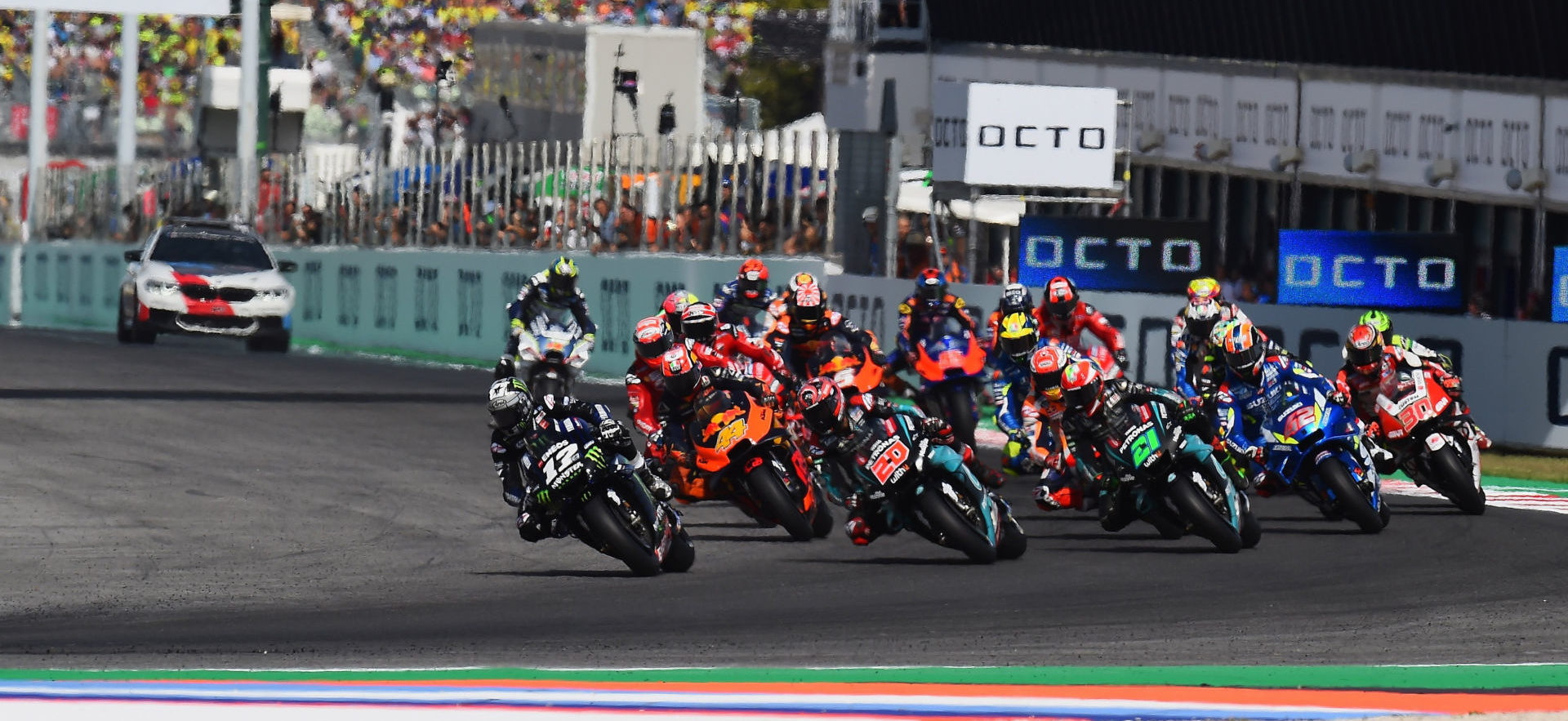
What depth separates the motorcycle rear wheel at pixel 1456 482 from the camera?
1543 cm

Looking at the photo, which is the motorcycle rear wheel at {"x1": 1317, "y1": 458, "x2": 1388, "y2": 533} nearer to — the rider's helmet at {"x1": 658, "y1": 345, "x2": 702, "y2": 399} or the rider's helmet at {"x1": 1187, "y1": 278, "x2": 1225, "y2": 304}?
the rider's helmet at {"x1": 1187, "y1": 278, "x2": 1225, "y2": 304}

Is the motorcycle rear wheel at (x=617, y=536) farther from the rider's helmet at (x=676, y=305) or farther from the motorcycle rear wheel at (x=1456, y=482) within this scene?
the motorcycle rear wheel at (x=1456, y=482)

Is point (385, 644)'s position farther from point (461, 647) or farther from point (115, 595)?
point (115, 595)

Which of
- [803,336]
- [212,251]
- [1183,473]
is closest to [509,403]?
[1183,473]

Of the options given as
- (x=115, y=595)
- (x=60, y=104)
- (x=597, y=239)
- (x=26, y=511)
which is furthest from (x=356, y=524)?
(x=60, y=104)

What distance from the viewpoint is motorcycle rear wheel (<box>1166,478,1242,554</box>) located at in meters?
13.4

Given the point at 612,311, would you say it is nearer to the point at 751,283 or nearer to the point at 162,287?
the point at 162,287

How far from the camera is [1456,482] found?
15523 millimetres

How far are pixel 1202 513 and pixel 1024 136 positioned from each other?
40.5 ft

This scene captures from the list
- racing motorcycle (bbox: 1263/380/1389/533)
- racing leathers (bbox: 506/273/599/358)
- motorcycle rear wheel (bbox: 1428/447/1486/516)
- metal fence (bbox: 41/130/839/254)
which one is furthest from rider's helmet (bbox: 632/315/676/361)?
metal fence (bbox: 41/130/839/254)

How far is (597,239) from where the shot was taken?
2947 cm

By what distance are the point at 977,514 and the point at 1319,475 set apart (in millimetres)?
2518

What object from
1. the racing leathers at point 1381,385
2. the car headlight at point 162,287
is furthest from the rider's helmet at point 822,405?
the car headlight at point 162,287

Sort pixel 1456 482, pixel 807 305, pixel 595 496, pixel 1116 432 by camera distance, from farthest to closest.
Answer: pixel 807 305 → pixel 1456 482 → pixel 1116 432 → pixel 595 496
